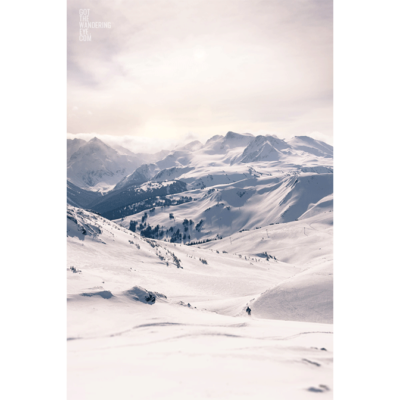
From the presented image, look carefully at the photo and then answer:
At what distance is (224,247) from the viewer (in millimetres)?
102125

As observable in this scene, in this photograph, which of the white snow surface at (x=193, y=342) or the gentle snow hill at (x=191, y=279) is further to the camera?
the gentle snow hill at (x=191, y=279)

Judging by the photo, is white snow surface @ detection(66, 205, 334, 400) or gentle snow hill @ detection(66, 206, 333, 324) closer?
white snow surface @ detection(66, 205, 334, 400)

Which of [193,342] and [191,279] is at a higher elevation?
[193,342]

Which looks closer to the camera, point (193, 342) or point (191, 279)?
point (193, 342)
